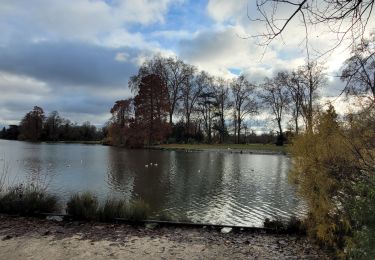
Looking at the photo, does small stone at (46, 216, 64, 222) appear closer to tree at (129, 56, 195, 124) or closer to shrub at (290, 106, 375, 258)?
shrub at (290, 106, 375, 258)

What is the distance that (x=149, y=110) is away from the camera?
176 feet

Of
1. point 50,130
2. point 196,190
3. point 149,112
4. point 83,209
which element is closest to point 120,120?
point 149,112

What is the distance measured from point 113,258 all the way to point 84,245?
836 mm

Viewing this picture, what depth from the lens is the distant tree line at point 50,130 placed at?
3585 inches

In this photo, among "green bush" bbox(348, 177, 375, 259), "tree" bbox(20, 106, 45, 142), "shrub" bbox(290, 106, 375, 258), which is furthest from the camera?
"tree" bbox(20, 106, 45, 142)

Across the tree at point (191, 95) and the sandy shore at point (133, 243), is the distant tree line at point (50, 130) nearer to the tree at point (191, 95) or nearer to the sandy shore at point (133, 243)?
the tree at point (191, 95)

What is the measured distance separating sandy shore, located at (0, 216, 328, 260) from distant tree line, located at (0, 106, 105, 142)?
84.0 m

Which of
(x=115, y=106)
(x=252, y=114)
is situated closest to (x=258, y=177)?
(x=252, y=114)

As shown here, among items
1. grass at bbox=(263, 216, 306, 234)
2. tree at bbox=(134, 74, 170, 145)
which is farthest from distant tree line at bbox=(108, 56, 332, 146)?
grass at bbox=(263, 216, 306, 234)

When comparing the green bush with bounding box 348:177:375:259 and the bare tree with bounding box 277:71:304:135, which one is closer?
the green bush with bounding box 348:177:375:259

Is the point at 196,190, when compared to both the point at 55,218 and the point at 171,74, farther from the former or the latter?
the point at 171,74

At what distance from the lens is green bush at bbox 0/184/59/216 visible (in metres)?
8.21

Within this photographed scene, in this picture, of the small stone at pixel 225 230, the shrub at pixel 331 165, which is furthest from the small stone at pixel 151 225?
the shrub at pixel 331 165

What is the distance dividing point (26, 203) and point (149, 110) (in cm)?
4551
